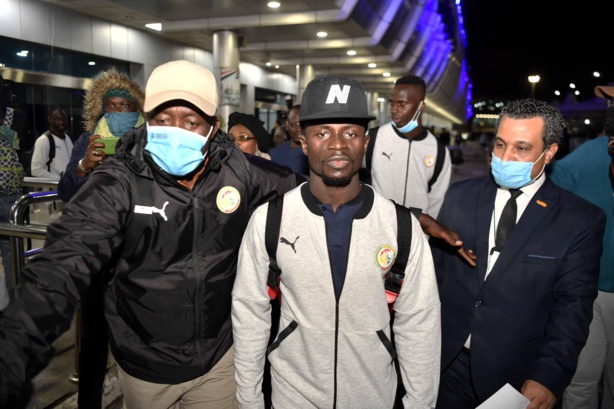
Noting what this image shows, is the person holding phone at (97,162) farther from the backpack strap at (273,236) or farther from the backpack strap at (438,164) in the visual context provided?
the backpack strap at (438,164)

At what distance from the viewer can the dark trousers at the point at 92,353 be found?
A: 2.47m

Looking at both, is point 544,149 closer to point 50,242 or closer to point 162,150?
point 162,150

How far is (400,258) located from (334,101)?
73 centimetres

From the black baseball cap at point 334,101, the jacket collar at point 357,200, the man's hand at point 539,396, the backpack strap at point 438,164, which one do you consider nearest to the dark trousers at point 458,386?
the man's hand at point 539,396

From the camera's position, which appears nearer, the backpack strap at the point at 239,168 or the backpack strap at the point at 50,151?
the backpack strap at the point at 239,168

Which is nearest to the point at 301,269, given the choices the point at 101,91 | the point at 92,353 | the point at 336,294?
the point at 336,294

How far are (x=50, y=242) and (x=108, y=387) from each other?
7.40 ft

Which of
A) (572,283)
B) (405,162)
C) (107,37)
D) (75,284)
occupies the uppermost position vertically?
(107,37)

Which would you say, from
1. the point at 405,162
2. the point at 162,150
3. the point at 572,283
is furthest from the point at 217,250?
the point at 405,162

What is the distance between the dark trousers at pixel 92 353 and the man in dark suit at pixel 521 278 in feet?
6.44

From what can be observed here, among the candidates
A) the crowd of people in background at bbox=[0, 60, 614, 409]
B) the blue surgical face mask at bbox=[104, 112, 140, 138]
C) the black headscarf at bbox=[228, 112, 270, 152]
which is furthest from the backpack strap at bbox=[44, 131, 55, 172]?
the crowd of people in background at bbox=[0, 60, 614, 409]

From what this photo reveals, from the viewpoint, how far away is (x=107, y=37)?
14336mm

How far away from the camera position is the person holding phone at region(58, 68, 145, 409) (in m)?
2.52

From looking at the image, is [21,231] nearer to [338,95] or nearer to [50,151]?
[338,95]
